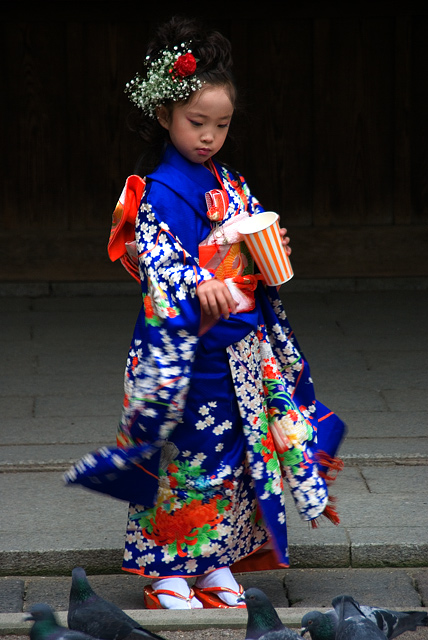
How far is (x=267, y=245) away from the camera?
101 inches

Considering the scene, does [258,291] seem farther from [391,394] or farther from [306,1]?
[306,1]

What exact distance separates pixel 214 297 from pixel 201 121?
53 cm

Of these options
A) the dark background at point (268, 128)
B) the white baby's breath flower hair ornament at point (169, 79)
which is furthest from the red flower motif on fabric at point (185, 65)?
the dark background at point (268, 128)

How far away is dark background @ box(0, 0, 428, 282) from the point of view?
23.3 ft

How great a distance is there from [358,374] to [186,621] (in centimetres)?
297

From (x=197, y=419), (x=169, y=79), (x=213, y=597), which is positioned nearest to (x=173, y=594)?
(x=213, y=597)

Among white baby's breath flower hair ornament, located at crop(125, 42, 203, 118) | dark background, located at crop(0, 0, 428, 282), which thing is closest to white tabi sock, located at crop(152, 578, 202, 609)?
white baby's breath flower hair ornament, located at crop(125, 42, 203, 118)

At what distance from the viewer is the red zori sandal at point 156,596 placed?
9.12ft

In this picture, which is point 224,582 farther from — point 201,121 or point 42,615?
point 201,121

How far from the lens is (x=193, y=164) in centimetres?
275

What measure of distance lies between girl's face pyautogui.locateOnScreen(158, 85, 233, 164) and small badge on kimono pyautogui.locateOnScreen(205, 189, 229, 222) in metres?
0.11

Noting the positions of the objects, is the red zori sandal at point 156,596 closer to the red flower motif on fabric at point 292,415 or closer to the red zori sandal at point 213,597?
the red zori sandal at point 213,597

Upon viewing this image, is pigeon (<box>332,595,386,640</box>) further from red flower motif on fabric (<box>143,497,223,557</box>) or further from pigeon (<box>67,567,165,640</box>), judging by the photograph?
red flower motif on fabric (<box>143,497,223,557</box>)

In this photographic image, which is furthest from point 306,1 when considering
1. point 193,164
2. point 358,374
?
point 193,164
